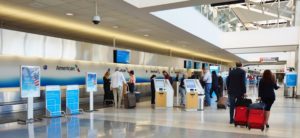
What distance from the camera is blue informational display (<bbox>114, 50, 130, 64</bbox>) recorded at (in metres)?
13.3

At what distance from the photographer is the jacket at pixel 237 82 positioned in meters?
6.52

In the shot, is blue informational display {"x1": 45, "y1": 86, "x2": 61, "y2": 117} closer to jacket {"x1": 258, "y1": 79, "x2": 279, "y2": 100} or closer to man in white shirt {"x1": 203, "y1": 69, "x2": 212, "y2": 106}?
jacket {"x1": 258, "y1": 79, "x2": 279, "y2": 100}

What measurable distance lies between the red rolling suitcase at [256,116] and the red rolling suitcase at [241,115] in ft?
0.61

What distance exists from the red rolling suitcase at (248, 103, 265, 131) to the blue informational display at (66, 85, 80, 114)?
16.5ft

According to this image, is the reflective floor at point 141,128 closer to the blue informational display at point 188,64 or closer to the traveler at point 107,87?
the traveler at point 107,87

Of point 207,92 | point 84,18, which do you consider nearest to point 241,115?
point 207,92

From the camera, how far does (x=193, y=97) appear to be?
31.3ft

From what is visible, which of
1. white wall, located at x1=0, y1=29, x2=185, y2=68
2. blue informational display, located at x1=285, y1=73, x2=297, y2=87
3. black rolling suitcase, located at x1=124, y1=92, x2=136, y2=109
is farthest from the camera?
blue informational display, located at x1=285, y1=73, x2=297, y2=87

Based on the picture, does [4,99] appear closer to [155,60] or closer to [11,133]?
[11,133]

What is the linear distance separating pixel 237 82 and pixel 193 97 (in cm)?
310

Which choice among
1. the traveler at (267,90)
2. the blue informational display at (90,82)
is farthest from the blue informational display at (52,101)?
the traveler at (267,90)

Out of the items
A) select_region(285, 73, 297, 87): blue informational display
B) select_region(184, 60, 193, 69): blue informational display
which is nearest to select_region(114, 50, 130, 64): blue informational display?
select_region(184, 60, 193, 69): blue informational display

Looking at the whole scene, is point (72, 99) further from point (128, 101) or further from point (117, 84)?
point (128, 101)

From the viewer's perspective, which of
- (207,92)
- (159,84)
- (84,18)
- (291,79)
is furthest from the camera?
(291,79)
